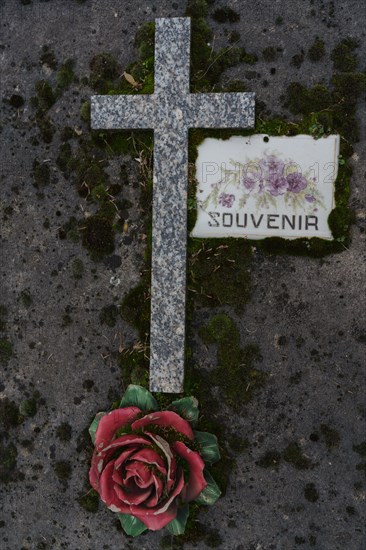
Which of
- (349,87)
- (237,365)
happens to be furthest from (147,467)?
(349,87)

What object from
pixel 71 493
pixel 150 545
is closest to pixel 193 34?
pixel 71 493

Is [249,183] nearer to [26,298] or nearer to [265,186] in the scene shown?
[265,186]

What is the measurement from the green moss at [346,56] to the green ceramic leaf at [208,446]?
3.92 metres

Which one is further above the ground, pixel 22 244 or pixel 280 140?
pixel 280 140

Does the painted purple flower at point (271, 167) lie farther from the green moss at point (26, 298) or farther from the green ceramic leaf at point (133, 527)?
the green ceramic leaf at point (133, 527)

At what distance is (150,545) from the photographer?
15.7 ft

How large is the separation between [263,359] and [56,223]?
267 cm

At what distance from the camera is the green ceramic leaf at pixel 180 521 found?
4.30 meters

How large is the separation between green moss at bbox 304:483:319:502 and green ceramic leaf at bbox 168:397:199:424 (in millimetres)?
1382

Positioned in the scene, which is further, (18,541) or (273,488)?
(18,541)

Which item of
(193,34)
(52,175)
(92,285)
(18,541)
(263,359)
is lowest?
Result: (18,541)

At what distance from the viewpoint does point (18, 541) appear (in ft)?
16.4

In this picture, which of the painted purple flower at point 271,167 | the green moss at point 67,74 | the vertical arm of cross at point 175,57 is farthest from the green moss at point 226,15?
the green moss at point 67,74

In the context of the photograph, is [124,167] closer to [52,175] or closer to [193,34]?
[52,175]
